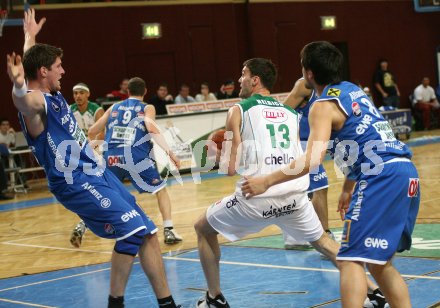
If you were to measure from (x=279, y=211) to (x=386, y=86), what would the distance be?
21.6 m

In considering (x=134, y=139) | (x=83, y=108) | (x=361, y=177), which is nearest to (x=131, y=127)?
(x=134, y=139)

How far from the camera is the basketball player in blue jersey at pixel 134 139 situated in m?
9.84

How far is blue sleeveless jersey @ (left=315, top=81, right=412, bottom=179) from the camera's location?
181 inches

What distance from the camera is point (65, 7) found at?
20.6 metres

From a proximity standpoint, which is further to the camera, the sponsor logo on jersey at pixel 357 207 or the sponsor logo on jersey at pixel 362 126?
the sponsor logo on jersey at pixel 362 126

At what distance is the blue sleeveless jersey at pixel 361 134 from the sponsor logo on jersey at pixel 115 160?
5.81 m

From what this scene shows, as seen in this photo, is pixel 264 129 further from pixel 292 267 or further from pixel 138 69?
pixel 138 69

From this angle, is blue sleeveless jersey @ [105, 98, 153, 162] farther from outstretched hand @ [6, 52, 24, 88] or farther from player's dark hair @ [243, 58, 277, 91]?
outstretched hand @ [6, 52, 24, 88]

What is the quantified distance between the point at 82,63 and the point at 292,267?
14819 mm

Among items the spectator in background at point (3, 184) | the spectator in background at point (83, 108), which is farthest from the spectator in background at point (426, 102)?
the spectator in background at point (83, 108)

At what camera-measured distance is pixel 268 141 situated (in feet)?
19.2

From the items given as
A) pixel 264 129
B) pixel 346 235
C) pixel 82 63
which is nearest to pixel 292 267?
pixel 264 129

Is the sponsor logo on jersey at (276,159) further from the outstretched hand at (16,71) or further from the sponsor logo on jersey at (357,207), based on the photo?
the outstretched hand at (16,71)

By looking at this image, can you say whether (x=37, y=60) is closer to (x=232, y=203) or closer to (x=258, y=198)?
(x=232, y=203)
